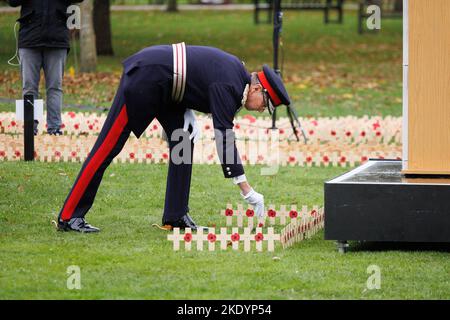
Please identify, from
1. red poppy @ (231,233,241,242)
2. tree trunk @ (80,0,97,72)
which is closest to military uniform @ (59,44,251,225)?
red poppy @ (231,233,241,242)

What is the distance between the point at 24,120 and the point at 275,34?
3.52m

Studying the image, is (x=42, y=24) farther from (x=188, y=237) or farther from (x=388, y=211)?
(x=388, y=211)

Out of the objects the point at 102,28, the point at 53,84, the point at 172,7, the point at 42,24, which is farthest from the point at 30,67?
the point at 172,7

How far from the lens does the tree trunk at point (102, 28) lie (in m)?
24.6

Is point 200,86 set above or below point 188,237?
above

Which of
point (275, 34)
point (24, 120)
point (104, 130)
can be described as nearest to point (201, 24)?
point (275, 34)

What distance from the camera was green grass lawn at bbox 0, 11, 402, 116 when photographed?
17.4m

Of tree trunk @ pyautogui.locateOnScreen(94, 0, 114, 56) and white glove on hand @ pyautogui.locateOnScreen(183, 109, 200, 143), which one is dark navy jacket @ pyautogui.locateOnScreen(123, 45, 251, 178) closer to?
white glove on hand @ pyautogui.locateOnScreen(183, 109, 200, 143)

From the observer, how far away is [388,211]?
26.1 ft

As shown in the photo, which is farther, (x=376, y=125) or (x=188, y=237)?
(x=376, y=125)

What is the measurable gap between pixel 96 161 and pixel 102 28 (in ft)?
54.0

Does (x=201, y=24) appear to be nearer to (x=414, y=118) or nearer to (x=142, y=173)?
(x=142, y=173)

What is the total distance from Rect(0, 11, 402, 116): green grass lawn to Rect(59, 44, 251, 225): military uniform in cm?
514

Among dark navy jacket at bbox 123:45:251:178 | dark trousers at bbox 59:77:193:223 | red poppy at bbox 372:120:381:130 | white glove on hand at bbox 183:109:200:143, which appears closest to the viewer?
dark navy jacket at bbox 123:45:251:178
